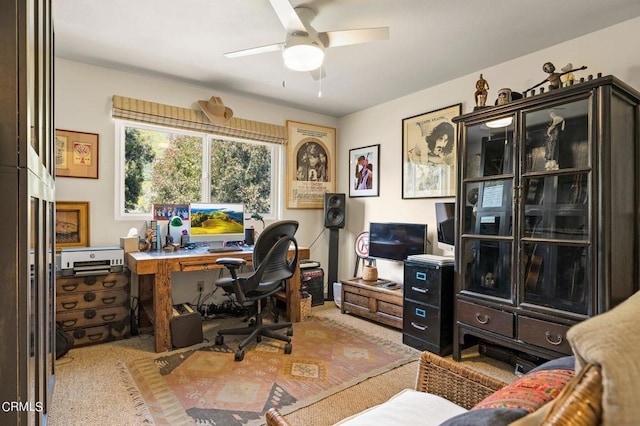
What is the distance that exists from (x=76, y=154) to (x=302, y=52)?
7.45 ft

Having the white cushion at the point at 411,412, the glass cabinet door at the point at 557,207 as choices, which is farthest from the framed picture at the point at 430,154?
the white cushion at the point at 411,412

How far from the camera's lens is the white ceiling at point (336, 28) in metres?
2.13

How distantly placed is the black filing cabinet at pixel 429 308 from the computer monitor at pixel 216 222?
1.76 meters

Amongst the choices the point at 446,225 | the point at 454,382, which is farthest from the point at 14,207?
the point at 446,225

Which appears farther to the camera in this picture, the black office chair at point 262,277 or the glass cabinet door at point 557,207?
the black office chair at point 262,277

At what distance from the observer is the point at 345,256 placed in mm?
4500

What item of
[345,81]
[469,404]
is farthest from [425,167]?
[469,404]

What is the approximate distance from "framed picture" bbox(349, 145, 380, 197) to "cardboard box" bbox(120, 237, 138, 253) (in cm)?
256

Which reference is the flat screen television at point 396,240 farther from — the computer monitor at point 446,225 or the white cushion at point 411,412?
the white cushion at point 411,412

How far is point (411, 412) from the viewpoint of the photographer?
1161 mm

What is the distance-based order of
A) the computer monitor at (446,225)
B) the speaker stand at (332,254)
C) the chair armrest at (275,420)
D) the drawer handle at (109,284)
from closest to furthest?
the chair armrest at (275,420)
the drawer handle at (109,284)
the computer monitor at (446,225)
the speaker stand at (332,254)

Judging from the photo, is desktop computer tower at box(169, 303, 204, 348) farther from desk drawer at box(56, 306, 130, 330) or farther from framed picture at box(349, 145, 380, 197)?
framed picture at box(349, 145, 380, 197)

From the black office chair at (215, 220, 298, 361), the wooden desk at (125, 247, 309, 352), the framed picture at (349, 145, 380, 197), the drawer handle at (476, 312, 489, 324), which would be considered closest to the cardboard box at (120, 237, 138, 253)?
the wooden desk at (125, 247, 309, 352)

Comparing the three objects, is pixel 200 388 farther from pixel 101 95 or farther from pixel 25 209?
pixel 101 95
